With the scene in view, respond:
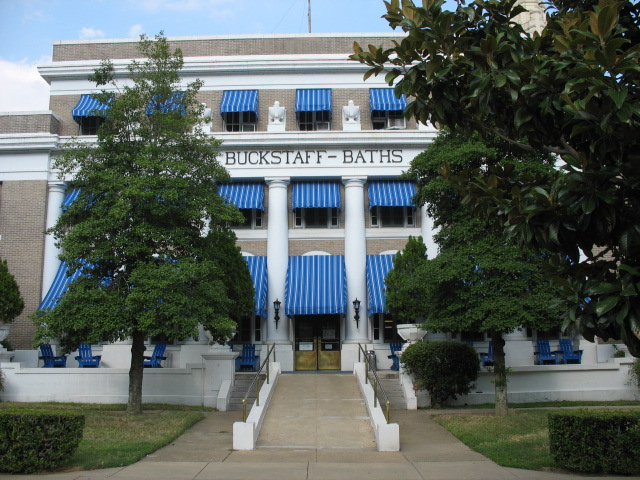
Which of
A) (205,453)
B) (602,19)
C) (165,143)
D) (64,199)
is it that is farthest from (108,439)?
(64,199)

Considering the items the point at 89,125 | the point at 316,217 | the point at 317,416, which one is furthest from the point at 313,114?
the point at 317,416

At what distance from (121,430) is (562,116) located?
11918 mm

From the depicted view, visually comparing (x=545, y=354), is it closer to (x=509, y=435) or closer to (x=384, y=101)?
(x=509, y=435)

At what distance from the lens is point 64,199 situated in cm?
2570

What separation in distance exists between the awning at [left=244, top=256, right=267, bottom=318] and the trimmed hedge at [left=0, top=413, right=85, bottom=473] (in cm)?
1371

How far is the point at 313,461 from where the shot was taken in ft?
38.3

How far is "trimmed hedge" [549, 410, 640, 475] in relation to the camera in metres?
10.1

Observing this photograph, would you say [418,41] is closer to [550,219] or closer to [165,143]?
[550,219]

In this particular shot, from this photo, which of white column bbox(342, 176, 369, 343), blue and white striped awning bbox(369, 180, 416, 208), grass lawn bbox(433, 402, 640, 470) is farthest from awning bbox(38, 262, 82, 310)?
grass lawn bbox(433, 402, 640, 470)

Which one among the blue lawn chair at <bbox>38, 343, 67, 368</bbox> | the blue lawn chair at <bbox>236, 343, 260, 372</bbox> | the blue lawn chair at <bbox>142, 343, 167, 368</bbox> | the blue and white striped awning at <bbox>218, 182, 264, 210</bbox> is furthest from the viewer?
the blue and white striped awning at <bbox>218, 182, 264, 210</bbox>

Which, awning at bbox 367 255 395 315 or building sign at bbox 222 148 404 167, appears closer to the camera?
awning at bbox 367 255 395 315

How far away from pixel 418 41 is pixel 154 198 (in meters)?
10.6

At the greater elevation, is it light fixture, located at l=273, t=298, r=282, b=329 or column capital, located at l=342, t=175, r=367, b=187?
column capital, located at l=342, t=175, r=367, b=187

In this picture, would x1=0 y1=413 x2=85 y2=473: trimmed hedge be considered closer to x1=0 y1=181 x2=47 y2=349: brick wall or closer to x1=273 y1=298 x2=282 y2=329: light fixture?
x1=273 y1=298 x2=282 y2=329: light fixture
